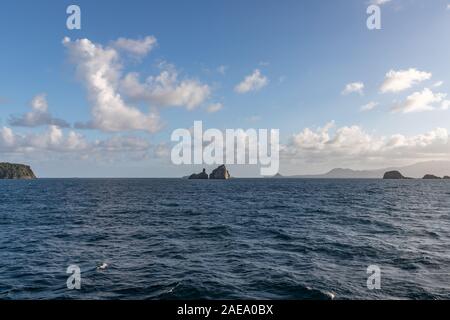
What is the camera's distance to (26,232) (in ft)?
133

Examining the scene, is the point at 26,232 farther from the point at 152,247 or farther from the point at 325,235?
the point at 325,235
